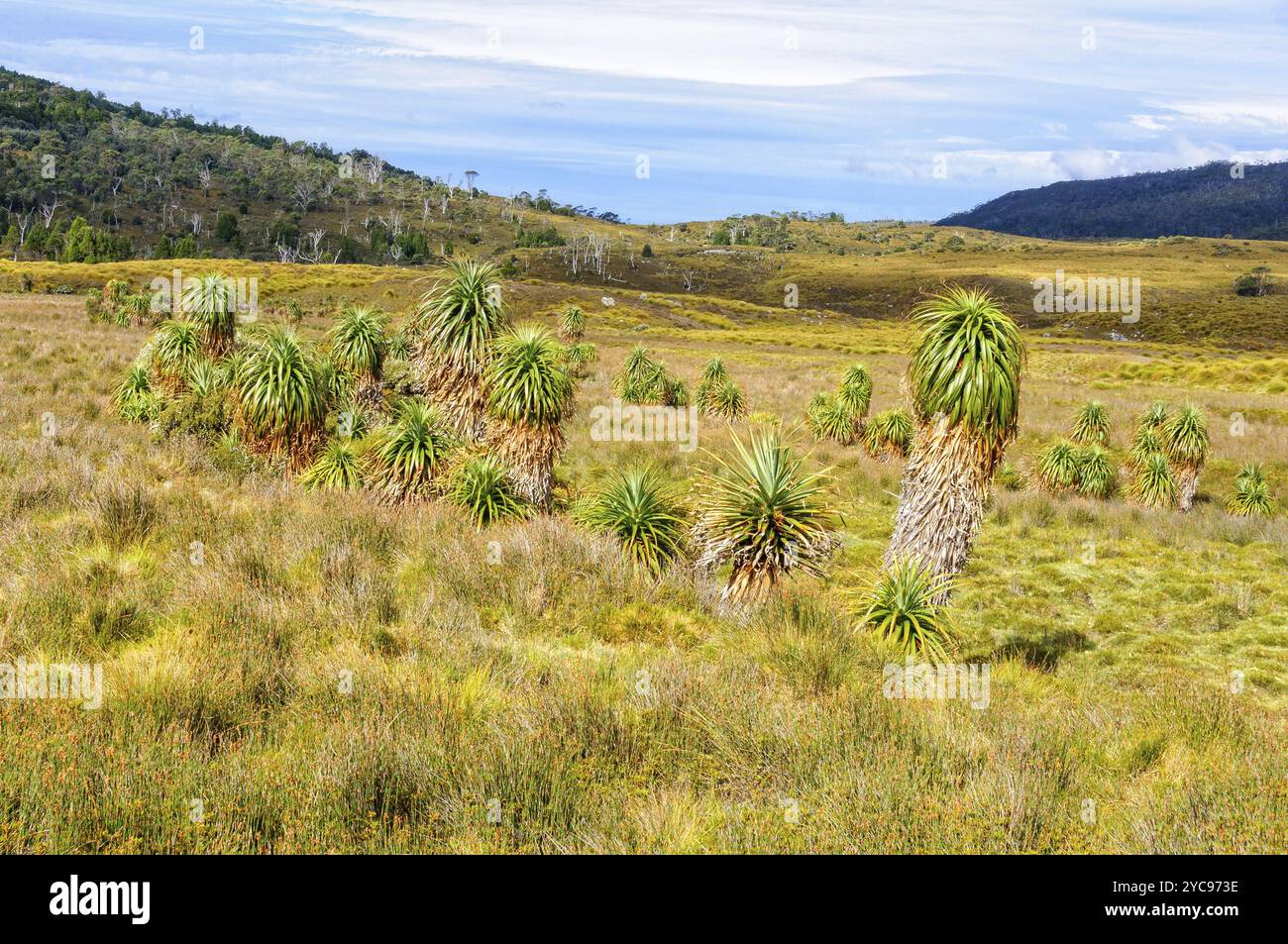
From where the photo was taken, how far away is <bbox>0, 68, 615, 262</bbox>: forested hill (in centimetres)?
11700

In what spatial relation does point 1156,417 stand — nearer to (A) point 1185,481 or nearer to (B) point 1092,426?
(A) point 1185,481

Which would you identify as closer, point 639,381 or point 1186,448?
point 1186,448

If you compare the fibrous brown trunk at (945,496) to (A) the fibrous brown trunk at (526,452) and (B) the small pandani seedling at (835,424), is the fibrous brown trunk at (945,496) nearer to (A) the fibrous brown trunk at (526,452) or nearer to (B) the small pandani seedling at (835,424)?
(A) the fibrous brown trunk at (526,452)

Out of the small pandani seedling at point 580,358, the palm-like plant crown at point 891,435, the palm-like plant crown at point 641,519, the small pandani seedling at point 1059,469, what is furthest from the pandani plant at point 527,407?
the small pandani seedling at point 580,358

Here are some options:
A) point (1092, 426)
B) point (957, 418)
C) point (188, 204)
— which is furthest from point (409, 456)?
point (188, 204)

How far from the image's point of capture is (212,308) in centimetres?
1720

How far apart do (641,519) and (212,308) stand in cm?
1225

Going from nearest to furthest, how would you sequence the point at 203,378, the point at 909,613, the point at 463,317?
the point at 909,613, the point at 463,317, the point at 203,378

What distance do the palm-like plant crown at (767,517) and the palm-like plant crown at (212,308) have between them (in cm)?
1340

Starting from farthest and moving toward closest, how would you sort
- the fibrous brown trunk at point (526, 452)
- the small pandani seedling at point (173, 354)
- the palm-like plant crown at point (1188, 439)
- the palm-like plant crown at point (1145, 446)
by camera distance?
the palm-like plant crown at point (1145, 446) < the palm-like plant crown at point (1188, 439) < the small pandani seedling at point (173, 354) < the fibrous brown trunk at point (526, 452)

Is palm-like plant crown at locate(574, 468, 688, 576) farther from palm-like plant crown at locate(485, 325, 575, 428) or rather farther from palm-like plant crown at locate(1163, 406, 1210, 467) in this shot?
palm-like plant crown at locate(1163, 406, 1210, 467)

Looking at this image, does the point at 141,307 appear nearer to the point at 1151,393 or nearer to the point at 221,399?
the point at 221,399

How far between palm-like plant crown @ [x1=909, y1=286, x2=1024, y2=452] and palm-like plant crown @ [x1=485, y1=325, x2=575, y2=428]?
16.1 ft

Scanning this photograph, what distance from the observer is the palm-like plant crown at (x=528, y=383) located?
11.8 m
